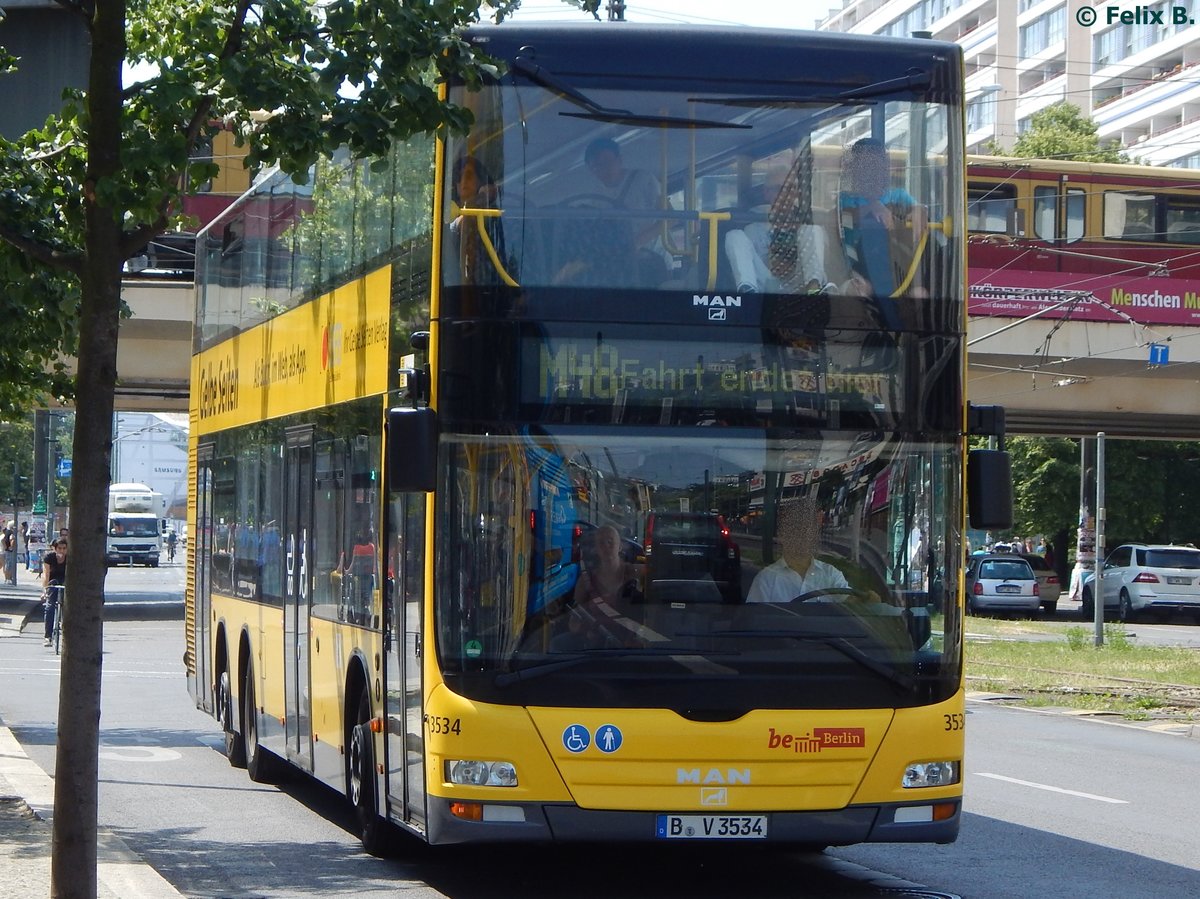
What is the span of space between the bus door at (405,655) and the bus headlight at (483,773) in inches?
13.9

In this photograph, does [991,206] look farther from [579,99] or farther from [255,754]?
[579,99]

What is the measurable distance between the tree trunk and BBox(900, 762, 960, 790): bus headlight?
353cm

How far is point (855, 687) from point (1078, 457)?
49.2 m

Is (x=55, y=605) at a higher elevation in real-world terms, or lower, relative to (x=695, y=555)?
lower

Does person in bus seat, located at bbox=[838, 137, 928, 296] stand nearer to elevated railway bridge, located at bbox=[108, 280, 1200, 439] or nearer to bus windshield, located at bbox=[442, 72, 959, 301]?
bus windshield, located at bbox=[442, 72, 959, 301]

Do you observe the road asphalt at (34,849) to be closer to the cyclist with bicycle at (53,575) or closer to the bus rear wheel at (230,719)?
the bus rear wheel at (230,719)

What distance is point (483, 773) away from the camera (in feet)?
26.9

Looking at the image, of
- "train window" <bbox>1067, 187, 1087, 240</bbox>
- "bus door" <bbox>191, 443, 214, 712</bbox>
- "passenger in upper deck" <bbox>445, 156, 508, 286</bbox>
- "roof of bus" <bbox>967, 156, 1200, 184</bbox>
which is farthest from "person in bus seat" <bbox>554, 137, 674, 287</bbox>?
"train window" <bbox>1067, 187, 1087, 240</bbox>

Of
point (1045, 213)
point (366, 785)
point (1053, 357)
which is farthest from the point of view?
point (1053, 357)

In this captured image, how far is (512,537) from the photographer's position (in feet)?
27.0

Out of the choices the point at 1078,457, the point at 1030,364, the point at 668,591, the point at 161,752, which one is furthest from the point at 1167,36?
the point at 668,591

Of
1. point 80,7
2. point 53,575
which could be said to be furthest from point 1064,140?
point 80,7

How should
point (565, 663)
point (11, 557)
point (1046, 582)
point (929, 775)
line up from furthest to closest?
point (11, 557), point (1046, 582), point (929, 775), point (565, 663)

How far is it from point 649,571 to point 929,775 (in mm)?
1610
